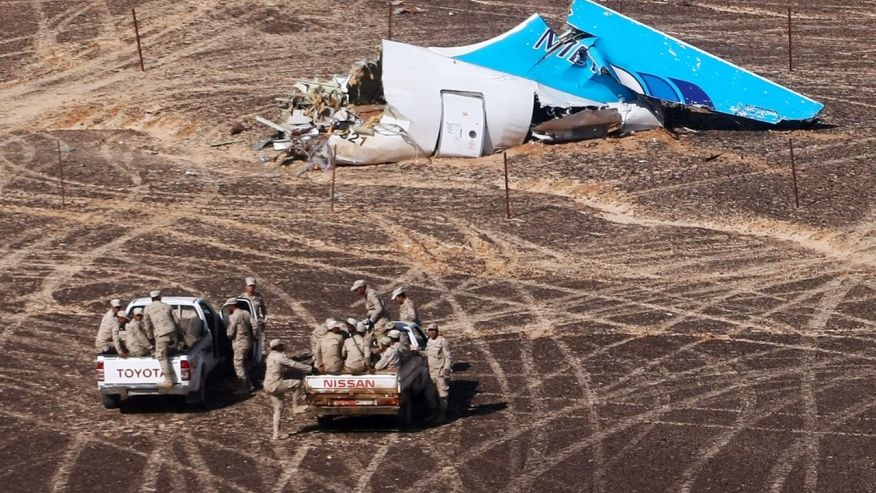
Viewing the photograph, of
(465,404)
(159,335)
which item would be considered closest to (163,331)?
(159,335)

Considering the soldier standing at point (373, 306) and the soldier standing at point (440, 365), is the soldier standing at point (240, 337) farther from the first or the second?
the soldier standing at point (440, 365)

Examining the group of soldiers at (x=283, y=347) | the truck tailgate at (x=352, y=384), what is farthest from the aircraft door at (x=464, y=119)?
the truck tailgate at (x=352, y=384)

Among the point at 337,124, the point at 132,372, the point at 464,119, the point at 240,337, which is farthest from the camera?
the point at 337,124

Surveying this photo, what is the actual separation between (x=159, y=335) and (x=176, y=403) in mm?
1368

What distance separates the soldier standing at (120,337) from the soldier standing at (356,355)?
3.23m

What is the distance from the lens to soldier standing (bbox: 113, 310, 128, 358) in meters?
21.6

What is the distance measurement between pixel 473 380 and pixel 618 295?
5.61 m

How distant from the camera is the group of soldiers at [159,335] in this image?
21422 millimetres

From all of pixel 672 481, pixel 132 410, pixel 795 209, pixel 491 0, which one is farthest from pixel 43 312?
pixel 491 0

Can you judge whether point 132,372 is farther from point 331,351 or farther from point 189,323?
point 331,351

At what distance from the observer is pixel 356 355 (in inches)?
808

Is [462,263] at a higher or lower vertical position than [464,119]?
lower

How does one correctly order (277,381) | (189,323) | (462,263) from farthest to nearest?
(462,263)
(189,323)
(277,381)

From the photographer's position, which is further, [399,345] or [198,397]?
[198,397]
